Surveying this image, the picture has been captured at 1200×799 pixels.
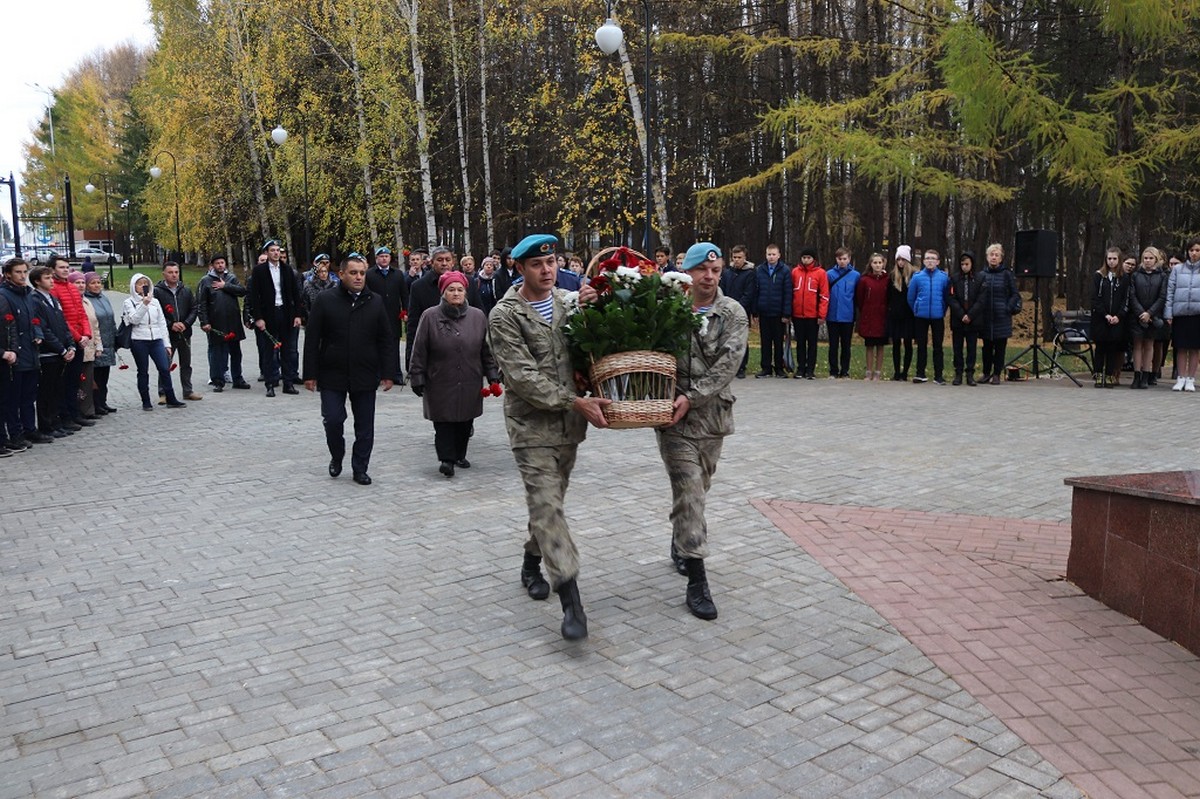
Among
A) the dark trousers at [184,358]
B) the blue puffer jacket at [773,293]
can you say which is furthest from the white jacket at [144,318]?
the blue puffer jacket at [773,293]

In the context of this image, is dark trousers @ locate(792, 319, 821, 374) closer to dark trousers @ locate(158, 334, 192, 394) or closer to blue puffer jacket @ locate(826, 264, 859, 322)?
blue puffer jacket @ locate(826, 264, 859, 322)

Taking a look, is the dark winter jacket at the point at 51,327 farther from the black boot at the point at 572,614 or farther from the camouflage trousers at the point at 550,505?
the black boot at the point at 572,614

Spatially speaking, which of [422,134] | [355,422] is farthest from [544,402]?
[422,134]

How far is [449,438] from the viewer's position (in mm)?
9945

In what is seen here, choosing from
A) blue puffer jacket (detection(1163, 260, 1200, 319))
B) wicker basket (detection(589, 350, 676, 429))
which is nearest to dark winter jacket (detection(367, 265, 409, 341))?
blue puffer jacket (detection(1163, 260, 1200, 319))

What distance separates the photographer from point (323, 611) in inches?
238

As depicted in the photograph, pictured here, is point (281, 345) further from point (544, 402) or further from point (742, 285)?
point (544, 402)

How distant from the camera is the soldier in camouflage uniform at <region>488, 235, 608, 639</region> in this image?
555 cm

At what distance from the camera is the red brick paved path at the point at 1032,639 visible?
4258 mm

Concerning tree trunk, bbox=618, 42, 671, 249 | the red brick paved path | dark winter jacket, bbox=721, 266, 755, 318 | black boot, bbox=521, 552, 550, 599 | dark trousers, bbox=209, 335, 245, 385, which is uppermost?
tree trunk, bbox=618, 42, 671, 249

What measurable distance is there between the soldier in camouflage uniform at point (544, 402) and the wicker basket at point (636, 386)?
0.08 meters

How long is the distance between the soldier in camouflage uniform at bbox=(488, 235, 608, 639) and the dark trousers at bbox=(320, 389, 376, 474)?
13.4 ft

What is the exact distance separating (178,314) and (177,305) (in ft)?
0.47

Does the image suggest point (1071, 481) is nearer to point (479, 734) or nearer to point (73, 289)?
point (479, 734)
